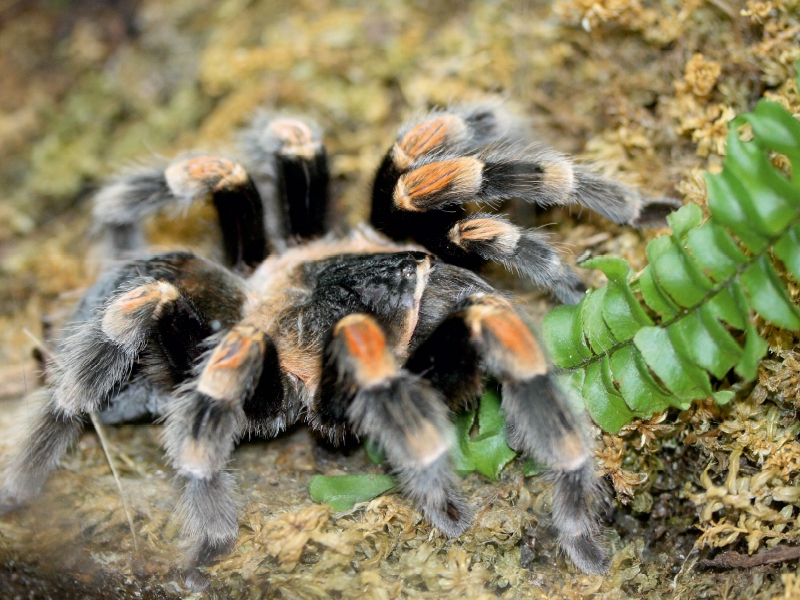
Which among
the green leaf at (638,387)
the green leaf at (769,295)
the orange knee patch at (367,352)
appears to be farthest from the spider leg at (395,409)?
the green leaf at (769,295)

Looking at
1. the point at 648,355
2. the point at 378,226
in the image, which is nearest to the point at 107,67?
the point at 378,226

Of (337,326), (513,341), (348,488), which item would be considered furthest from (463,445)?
(337,326)

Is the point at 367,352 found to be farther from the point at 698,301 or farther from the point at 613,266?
the point at 698,301

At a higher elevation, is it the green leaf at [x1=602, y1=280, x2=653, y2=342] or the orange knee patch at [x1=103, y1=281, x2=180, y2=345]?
the green leaf at [x1=602, y1=280, x2=653, y2=342]

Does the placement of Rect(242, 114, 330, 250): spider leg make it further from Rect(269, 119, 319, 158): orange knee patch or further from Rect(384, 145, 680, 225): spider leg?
Rect(384, 145, 680, 225): spider leg

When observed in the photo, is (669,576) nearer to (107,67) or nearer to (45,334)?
(45,334)

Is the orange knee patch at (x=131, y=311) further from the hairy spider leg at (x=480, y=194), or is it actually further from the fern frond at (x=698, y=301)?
the fern frond at (x=698, y=301)

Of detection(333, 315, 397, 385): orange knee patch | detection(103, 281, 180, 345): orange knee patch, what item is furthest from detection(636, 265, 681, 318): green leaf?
detection(103, 281, 180, 345): orange knee patch
